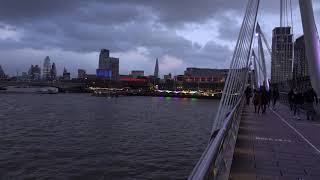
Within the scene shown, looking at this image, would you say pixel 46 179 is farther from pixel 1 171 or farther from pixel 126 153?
pixel 126 153

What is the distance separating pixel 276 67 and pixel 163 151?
4076 centimetres

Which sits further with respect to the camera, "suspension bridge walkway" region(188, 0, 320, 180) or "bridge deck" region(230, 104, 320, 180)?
"bridge deck" region(230, 104, 320, 180)

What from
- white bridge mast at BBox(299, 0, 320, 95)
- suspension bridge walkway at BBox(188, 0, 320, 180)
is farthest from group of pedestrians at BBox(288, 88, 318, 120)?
suspension bridge walkway at BBox(188, 0, 320, 180)

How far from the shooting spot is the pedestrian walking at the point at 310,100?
19.2 metres

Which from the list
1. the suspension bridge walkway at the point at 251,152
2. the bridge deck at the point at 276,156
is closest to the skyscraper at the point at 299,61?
the suspension bridge walkway at the point at 251,152

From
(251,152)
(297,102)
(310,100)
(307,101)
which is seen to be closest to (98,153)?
(297,102)

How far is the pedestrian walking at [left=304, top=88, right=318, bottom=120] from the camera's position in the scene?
19.2 metres

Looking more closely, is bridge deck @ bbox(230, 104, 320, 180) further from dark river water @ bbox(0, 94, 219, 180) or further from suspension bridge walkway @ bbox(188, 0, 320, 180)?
dark river water @ bbox(0, 94, 219, 180)

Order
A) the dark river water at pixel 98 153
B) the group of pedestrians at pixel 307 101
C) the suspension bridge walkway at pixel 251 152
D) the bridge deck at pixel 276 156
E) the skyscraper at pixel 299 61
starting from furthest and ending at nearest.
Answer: the skyscraper at pixel 299 61
the group of pedestrians at pixel 307 101
the dark river water at pixel 98 153
the bridge deck at pixel 276 156
the suspension bridge walkway at pixel 251 152

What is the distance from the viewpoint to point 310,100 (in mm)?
19469

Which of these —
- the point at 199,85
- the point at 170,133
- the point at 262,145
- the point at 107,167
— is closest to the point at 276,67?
the point at 170,133

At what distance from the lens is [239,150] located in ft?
32.2

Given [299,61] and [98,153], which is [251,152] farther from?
[299,61]

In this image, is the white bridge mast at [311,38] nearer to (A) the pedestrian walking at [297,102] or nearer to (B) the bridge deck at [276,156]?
(A) the pedestrian walking at [297,102]
